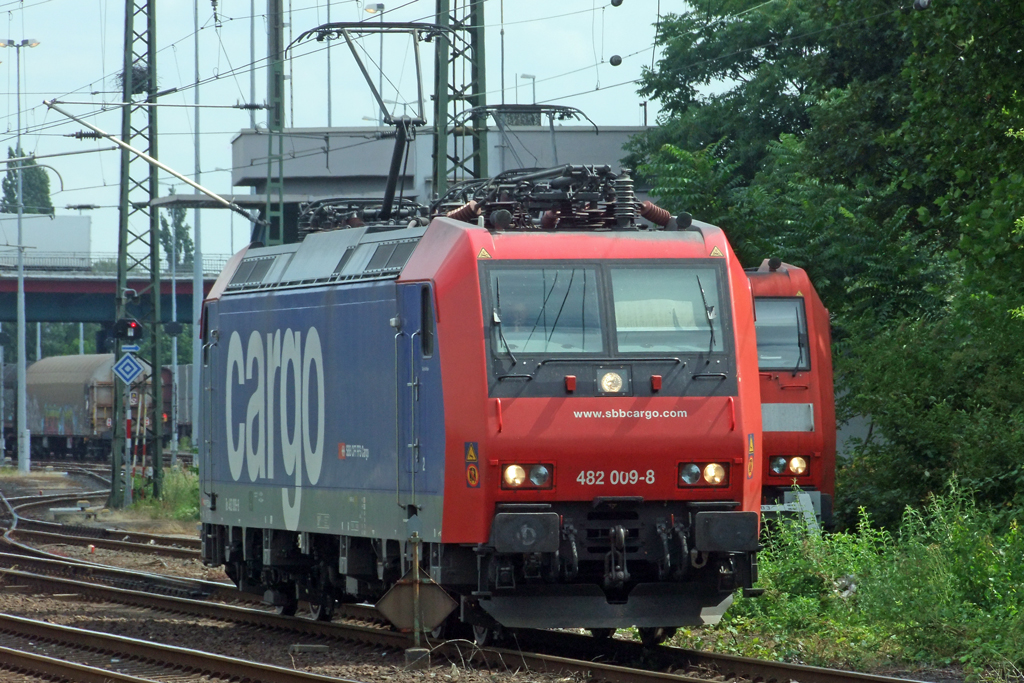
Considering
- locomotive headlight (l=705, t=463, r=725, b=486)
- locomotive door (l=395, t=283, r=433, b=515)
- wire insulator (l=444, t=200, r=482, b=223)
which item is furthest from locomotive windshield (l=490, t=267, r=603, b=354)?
locomotive headlight (l=705, t=463, r=725, b=486)

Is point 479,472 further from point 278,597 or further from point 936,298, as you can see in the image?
point 936,298

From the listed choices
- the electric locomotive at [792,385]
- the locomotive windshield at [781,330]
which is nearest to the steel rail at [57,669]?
the electric locomotive at [792,385]

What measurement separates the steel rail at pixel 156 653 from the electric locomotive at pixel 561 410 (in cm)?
136

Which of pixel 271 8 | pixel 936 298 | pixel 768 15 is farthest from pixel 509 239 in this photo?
pixel 768 15

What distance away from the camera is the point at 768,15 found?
35.8 metres

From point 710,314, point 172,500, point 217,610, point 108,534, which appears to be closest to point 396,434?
point 710,314

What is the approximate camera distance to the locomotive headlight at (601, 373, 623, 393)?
432 inches

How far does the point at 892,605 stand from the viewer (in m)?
11.8

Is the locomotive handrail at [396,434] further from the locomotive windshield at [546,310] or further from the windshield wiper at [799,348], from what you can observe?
the windshield wiper at [799,348]

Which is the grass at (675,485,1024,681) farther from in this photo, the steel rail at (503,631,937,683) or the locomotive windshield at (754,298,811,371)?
the locomotive windshield at (754,298,811,371)

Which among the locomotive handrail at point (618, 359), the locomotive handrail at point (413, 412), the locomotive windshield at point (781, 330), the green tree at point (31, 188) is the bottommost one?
the locomotive handrail at point (413, 412)

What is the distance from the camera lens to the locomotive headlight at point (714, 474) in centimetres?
1109

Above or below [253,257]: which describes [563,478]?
below

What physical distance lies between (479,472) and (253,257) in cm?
537
